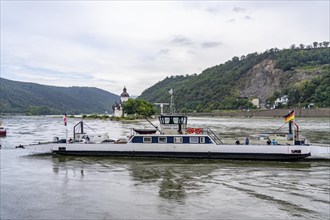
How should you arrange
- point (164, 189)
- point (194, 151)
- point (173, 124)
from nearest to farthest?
1. point (164, 189)
2. point (194, 151)
3. point (173, 124)

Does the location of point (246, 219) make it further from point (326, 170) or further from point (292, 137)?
point (292, 137)

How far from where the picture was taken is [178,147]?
120 feet

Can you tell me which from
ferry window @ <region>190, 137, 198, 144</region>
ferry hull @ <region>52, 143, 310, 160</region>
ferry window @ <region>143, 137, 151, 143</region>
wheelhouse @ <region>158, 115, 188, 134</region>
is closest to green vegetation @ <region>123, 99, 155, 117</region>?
ferry hull @ <region>52, 143, 310, 160</region>

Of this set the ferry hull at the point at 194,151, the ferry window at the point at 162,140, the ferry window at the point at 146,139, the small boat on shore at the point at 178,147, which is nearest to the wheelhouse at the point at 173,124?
the small boat on shore at the point at 178,147

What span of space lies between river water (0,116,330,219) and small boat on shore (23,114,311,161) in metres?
1.07

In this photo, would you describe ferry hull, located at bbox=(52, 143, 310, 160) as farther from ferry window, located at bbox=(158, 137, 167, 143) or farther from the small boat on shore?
ferry window, located at bbox=(158, 137, 167, 143)

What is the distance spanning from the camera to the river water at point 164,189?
18.2 m

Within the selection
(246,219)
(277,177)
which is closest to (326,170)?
(277,177)

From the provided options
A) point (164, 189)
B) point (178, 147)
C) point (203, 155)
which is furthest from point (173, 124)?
point (164, 189)

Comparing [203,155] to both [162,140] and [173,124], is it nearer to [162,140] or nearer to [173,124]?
[162,140]

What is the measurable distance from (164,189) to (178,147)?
13.2 metres

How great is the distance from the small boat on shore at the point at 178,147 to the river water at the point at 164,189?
3.50 feet

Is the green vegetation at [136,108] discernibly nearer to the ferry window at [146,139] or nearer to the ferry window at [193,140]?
the ferry window at [146,139]

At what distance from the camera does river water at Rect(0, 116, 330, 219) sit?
718 inches
